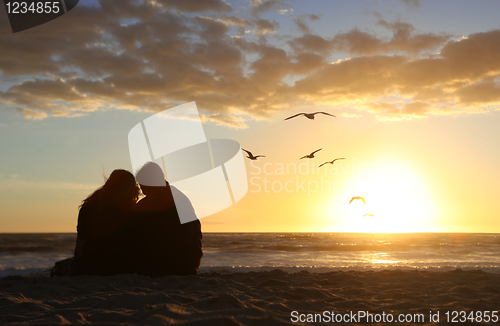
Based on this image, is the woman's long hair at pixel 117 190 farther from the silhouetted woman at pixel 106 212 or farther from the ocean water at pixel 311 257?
the ocean water at pixel 311 257

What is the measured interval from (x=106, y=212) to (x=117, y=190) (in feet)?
0.88

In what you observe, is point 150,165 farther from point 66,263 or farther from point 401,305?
point 401,305

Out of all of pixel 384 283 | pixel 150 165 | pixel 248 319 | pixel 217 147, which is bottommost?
pixel 384 283

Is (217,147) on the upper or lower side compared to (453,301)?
upper

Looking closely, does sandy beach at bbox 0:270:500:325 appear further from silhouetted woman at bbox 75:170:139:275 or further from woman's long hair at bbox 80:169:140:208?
woman's long hair at bbox 80:169:140:208

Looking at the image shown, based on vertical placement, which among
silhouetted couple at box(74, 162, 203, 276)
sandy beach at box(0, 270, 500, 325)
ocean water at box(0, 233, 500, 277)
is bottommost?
ocean water at box(0, 233, 500, 277)

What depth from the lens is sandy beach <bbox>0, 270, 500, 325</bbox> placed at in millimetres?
2424

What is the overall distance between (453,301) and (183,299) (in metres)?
2.51

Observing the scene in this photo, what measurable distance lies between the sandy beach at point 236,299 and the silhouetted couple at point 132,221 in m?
0.37

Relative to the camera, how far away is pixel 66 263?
4.63 meters

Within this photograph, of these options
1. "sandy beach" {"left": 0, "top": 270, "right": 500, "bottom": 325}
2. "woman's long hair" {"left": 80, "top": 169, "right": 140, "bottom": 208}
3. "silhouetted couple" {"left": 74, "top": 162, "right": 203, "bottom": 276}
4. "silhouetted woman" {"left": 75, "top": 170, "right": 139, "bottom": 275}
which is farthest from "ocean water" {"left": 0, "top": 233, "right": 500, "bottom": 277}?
"woman's long hair" {"left": 80, "top": 169, "right": 140, "bottom": 208}

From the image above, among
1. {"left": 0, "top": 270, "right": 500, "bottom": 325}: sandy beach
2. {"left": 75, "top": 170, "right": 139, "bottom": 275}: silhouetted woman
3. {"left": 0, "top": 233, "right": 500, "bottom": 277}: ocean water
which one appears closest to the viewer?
{"left": 0, "top": 270, "right": 500, "bottom": 325}: sandy beach

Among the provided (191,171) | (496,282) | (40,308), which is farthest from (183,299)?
(496,282)

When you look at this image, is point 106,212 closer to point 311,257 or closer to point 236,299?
point 236,299
